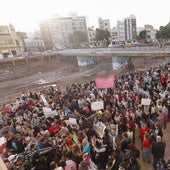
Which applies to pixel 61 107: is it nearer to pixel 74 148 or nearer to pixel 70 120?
pixel 70 120

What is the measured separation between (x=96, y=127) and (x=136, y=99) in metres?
3.46

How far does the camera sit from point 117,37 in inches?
4481

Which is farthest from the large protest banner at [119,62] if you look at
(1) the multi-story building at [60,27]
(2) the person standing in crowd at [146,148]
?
(1) the multi-story building at [60,27]

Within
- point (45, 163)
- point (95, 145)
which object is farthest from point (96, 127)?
point (45, 163)

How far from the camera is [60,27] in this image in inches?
4409

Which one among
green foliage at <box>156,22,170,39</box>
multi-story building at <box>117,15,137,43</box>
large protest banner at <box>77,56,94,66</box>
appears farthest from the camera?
multi-story building at <box>117,15,137,43</box>

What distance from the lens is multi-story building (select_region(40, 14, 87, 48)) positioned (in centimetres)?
11112

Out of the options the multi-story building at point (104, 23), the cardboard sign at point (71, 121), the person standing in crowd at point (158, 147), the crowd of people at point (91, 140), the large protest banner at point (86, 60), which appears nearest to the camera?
the crowd of people at point (91, 140)

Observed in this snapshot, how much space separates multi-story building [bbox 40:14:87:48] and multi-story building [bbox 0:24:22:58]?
44222 mm

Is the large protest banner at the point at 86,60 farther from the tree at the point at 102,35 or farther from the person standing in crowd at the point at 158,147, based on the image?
the person standing in crowd at the point at 158,147

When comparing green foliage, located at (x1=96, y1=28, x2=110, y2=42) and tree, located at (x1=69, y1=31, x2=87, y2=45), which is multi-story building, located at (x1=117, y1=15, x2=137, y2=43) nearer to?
green foliage, located at (x1=96, y1=28, x2=110, y2=42)

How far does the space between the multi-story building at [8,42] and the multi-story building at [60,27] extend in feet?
145

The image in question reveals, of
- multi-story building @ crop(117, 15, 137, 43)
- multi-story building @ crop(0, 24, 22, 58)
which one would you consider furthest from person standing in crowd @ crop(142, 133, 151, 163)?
multi-story building @ crop(117, 15, 137, 43)

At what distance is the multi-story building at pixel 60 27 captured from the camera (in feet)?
365
